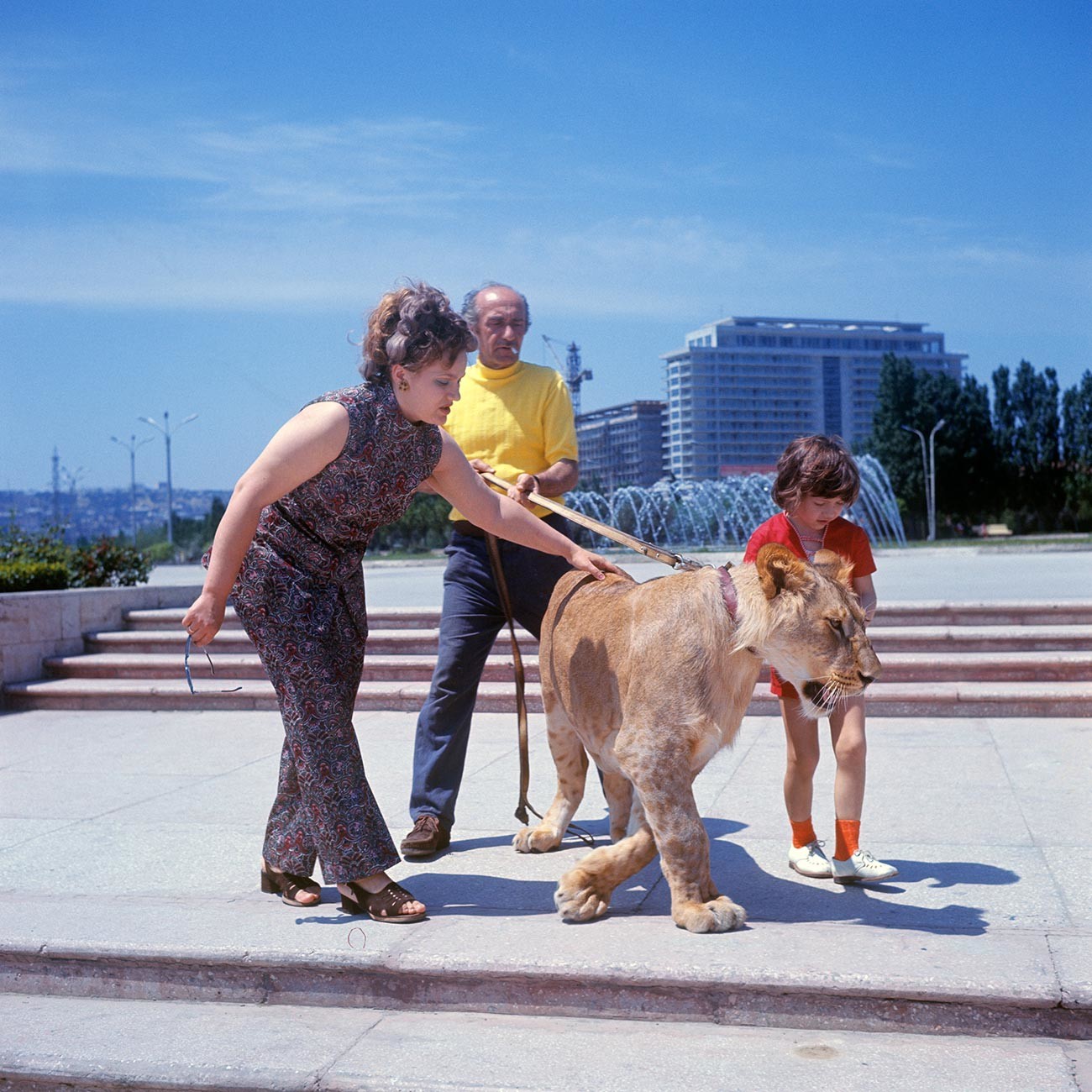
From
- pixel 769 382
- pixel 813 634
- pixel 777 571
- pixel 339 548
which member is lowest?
pixel 813 634

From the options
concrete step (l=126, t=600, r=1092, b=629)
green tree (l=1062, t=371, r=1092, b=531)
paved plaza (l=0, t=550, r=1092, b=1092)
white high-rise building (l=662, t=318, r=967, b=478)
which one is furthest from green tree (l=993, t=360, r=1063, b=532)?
paved plaza (l=0, t=550, r=1092, b=1092)

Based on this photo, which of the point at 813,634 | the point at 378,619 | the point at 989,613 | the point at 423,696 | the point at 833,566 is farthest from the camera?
the point at 378,619

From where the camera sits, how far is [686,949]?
3727 millimetres

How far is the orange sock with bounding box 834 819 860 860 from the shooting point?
4.51 m

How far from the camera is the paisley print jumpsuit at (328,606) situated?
420cm

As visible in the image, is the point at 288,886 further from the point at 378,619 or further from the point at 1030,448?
the point at 1030,448

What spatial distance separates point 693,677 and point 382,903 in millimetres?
1384

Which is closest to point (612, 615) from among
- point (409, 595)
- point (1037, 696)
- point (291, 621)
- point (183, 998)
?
point (291, 621)

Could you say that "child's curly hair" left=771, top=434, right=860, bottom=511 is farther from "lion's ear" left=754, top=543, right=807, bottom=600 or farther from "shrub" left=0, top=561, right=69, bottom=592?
"shrub" left=0, top=561, right=69, bottom=592

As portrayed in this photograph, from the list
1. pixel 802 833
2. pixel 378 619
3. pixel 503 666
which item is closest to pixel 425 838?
pixel 802 833

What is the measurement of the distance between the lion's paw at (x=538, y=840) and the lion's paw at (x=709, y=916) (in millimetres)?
1224

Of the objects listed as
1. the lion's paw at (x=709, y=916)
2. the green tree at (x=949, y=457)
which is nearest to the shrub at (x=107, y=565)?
the lion's paw at (x=709, y=916)

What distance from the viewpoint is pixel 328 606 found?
4.33 m

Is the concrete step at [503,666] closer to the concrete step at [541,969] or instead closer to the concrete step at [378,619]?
the concrete step at [378,619]
